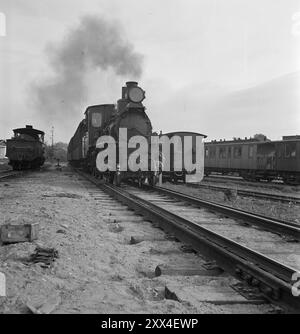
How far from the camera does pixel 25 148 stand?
28.8 meters

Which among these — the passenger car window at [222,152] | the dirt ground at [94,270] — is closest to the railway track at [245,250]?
the dirt ground at [94,270]

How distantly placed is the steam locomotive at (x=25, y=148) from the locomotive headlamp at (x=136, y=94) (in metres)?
14.8

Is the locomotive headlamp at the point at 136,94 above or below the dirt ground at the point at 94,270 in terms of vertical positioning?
above

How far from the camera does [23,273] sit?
154 inches

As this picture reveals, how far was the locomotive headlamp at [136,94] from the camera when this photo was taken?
53.7 feet

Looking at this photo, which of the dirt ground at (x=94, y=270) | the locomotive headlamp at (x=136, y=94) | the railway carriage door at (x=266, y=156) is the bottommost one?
the dirt ground at (x=94, y=270)

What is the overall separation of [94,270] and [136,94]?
12.8 meters

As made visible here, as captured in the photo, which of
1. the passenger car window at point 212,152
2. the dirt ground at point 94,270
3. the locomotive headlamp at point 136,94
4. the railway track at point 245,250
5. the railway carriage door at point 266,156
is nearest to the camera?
the dirt ground at point 94,270

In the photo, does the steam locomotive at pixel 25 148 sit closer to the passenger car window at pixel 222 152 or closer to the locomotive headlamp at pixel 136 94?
the passenger car window at pixel 222 152

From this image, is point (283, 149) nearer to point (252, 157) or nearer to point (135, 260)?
point (252, 157)

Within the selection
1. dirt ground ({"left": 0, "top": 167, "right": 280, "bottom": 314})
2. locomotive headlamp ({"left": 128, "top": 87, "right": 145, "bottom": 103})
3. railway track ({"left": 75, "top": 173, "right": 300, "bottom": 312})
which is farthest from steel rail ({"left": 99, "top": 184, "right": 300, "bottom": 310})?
locomotive headlamp ({"left": 128, "top": 87, "right": 145, "bottom": 103})

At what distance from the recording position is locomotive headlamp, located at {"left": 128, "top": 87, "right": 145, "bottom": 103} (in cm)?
1638

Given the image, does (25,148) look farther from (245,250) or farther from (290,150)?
(245,250)

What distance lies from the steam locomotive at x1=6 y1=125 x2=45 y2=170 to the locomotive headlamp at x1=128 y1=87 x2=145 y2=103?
14.8 metres
